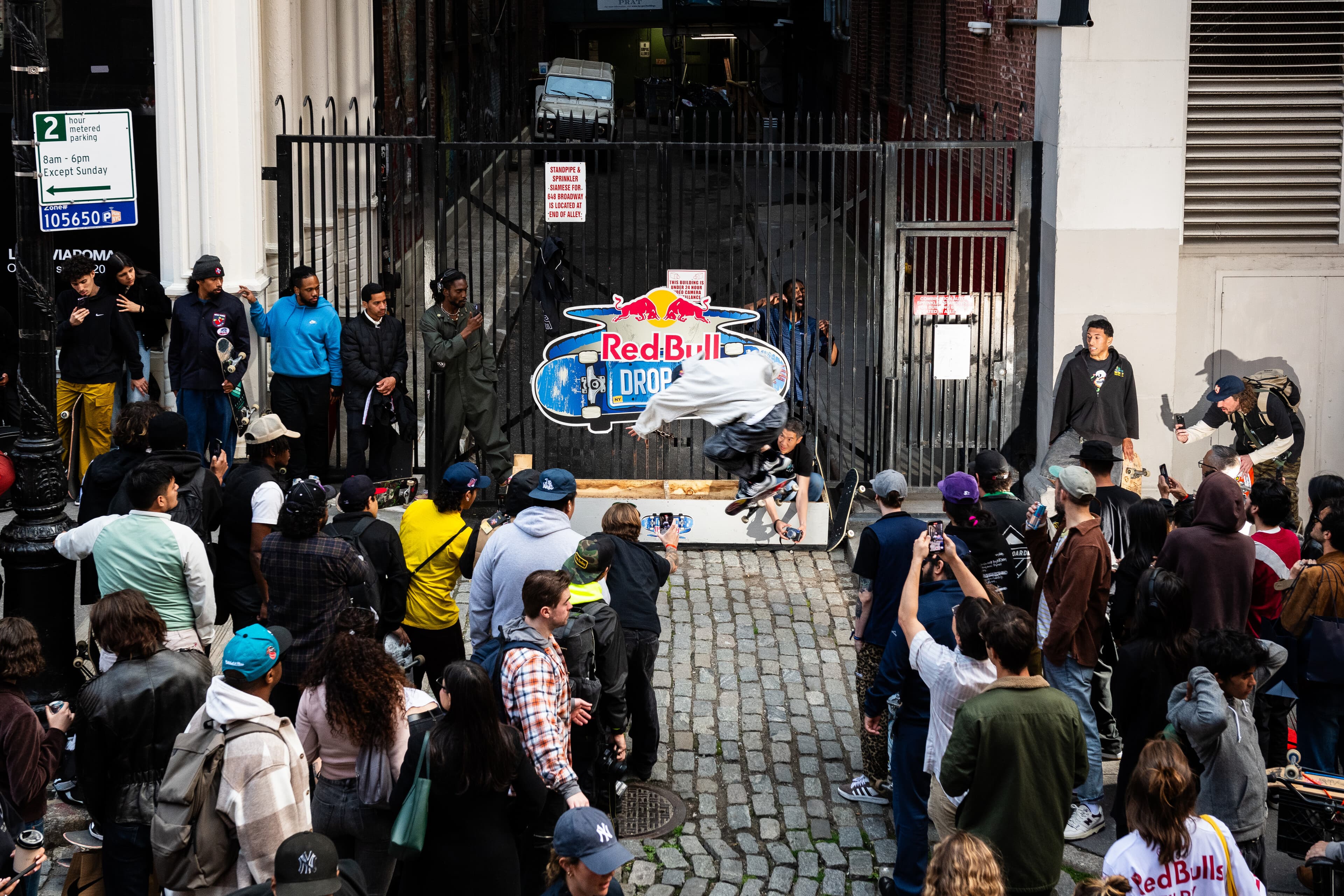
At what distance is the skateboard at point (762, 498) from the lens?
11.5 meters

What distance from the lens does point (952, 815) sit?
5.89 m

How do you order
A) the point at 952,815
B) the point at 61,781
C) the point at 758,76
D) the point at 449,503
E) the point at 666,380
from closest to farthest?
the point at 952,815 → the point at 61,781 → the point at 449,503 → the point at 666,380 → the point at 758,76

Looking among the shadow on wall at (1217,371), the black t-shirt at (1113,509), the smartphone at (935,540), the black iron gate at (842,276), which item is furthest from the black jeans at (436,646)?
the shadow on wall at (1217,371)

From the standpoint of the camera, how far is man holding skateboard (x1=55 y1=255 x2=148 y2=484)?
38.7ft

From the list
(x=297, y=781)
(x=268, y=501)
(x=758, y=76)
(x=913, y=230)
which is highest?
(x=758, y=76)

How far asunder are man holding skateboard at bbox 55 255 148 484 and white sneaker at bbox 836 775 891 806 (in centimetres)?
731

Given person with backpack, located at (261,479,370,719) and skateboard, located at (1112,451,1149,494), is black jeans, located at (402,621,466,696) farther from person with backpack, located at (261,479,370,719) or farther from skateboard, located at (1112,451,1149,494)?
skateboard, located at (1112,451,1149,494)

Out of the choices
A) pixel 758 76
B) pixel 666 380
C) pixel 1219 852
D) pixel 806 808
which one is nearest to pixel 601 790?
pixel 806 808

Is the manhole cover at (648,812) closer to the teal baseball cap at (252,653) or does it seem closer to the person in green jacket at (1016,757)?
the person in green jacket at (1016,757)

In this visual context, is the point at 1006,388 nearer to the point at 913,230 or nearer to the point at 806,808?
the point at 913,230

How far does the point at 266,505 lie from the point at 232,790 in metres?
2.91

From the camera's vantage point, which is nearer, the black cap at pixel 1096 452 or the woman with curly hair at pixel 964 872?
the woman with curly hair at pixel 964 872

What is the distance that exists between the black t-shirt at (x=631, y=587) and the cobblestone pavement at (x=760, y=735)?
1.12 meters

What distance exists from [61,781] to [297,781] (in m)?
2.68
